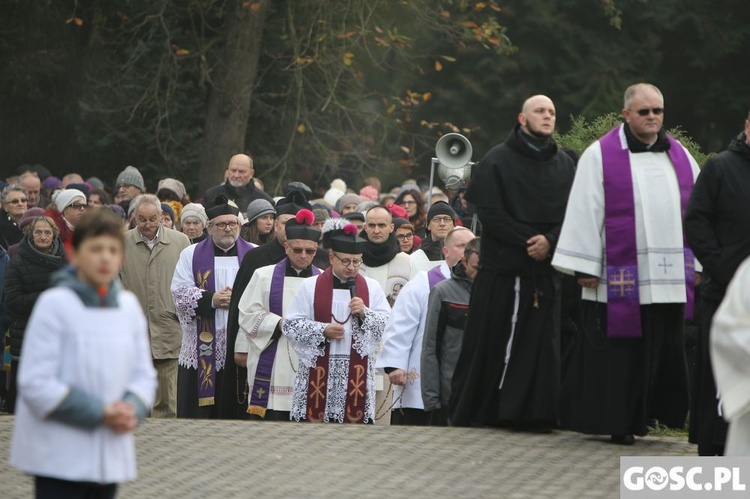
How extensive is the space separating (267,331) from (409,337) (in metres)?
1.18

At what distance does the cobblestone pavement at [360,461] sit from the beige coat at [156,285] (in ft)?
12.8

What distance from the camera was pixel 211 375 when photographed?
43.5 feet

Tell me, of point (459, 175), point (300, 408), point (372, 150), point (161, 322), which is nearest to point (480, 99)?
point (372, 150)

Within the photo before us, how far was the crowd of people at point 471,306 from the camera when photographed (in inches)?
271

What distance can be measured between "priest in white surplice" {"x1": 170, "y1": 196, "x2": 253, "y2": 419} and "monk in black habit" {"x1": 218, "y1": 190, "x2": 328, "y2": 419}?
18 centimetres

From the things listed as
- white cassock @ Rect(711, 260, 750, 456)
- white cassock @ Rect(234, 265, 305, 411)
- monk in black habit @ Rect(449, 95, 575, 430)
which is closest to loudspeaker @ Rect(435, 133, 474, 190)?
white cassock @ Rect(234, 265, 305, 411)

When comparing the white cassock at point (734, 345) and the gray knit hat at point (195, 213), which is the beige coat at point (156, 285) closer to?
the gray knit hat at point (195, 213)

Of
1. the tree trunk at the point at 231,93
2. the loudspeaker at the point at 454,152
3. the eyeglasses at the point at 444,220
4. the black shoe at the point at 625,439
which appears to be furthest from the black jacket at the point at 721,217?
the tree trunk at the point at 231,93

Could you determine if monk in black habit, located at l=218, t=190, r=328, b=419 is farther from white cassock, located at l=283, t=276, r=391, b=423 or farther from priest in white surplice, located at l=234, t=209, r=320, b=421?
white cassock, located at l=283, t=276, r=391, b=423

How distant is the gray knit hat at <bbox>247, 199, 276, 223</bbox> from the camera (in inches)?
568

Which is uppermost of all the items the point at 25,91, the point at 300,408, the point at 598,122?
the point at 25,91

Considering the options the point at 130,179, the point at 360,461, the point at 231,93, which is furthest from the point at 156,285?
the point at 231,93

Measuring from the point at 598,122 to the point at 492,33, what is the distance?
11287 millimetres

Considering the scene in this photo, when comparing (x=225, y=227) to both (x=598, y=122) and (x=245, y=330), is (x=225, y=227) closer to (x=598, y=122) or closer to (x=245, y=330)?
(x=245, y=330)
